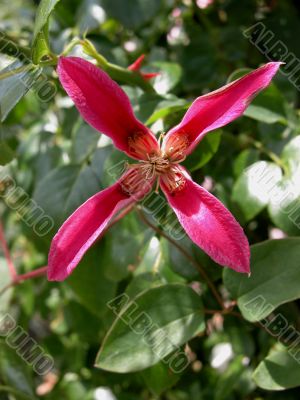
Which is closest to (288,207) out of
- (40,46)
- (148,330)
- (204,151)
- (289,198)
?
(289,198)

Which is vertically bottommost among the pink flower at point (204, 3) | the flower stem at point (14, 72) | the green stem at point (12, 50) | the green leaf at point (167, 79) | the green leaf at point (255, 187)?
the green leaf at point (255, 187)

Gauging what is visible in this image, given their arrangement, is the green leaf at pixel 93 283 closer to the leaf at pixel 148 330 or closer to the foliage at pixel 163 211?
the foliage at pixel 163 211

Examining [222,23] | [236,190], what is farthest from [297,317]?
[222,23]

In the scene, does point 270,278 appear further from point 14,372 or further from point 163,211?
point 14,372

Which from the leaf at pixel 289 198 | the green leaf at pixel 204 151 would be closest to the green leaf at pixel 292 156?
the leaf at pixel 289 198

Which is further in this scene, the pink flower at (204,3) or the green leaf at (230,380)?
the pink flower at (204,3)

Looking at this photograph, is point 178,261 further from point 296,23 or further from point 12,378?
point 296,23
